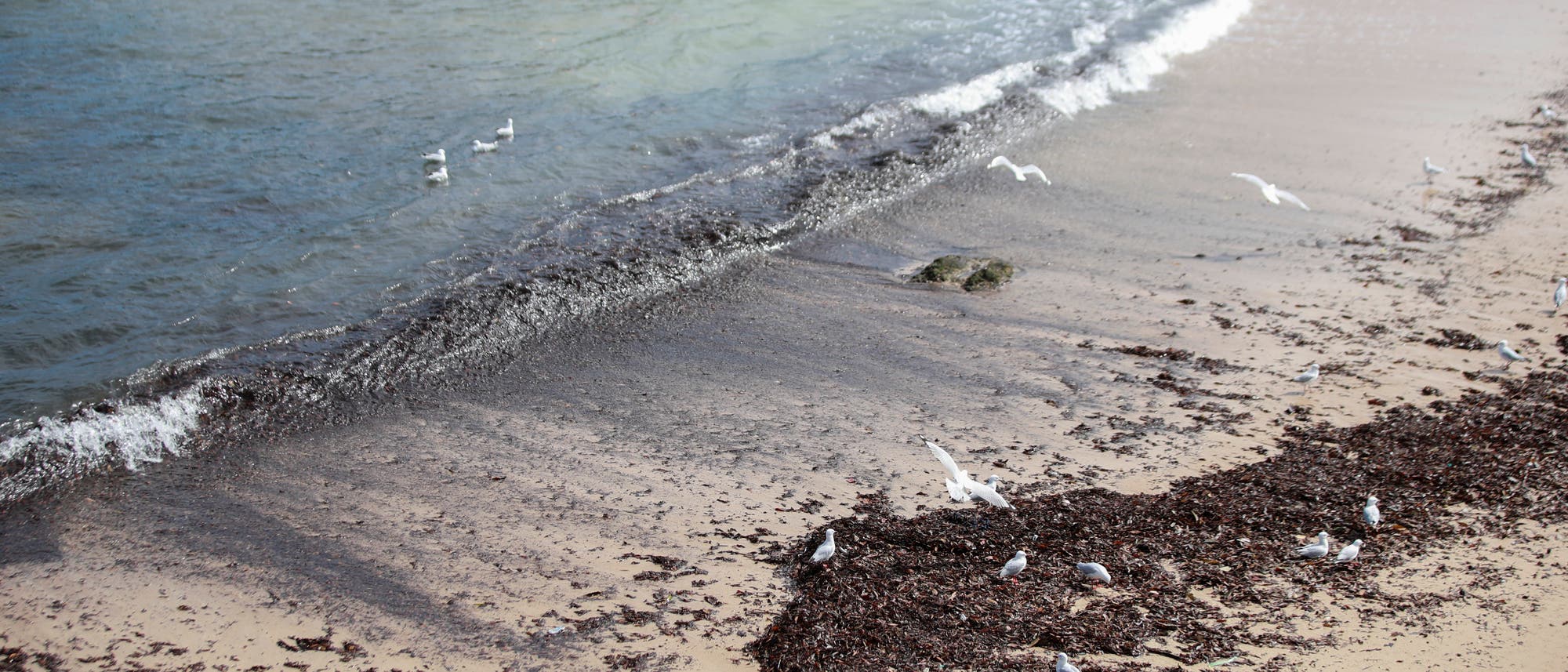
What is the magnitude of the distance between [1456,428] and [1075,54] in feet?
30.6

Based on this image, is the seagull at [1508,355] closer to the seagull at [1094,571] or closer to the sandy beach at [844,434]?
the sandy beach at [844,434]

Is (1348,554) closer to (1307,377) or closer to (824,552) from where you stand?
(1307,377)

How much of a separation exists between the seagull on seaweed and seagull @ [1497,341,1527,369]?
2.25 meters

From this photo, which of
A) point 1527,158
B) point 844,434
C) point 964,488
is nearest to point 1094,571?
point 964,488

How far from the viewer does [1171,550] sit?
4.55 meters

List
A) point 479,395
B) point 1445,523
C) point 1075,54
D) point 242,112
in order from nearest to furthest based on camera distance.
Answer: point 1445,523, point 479,395, point 242,112, point 1075,54

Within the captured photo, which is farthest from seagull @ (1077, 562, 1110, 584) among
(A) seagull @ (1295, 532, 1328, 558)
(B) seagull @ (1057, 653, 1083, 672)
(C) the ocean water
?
(C) the ocean water

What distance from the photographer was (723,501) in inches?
194

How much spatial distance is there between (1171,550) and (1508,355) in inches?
128

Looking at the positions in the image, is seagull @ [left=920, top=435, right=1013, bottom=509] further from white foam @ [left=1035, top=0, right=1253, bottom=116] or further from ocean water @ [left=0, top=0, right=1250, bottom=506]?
white foam @ [left=1035, top=0, right=1253, bottom=116]

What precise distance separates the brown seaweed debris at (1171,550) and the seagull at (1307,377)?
0.44 metres

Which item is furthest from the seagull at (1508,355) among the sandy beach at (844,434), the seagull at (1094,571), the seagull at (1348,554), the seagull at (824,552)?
the seagull at (824,552)

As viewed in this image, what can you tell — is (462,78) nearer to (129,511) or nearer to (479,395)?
(479,395)

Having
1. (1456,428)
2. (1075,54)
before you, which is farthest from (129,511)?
(1075,54)
